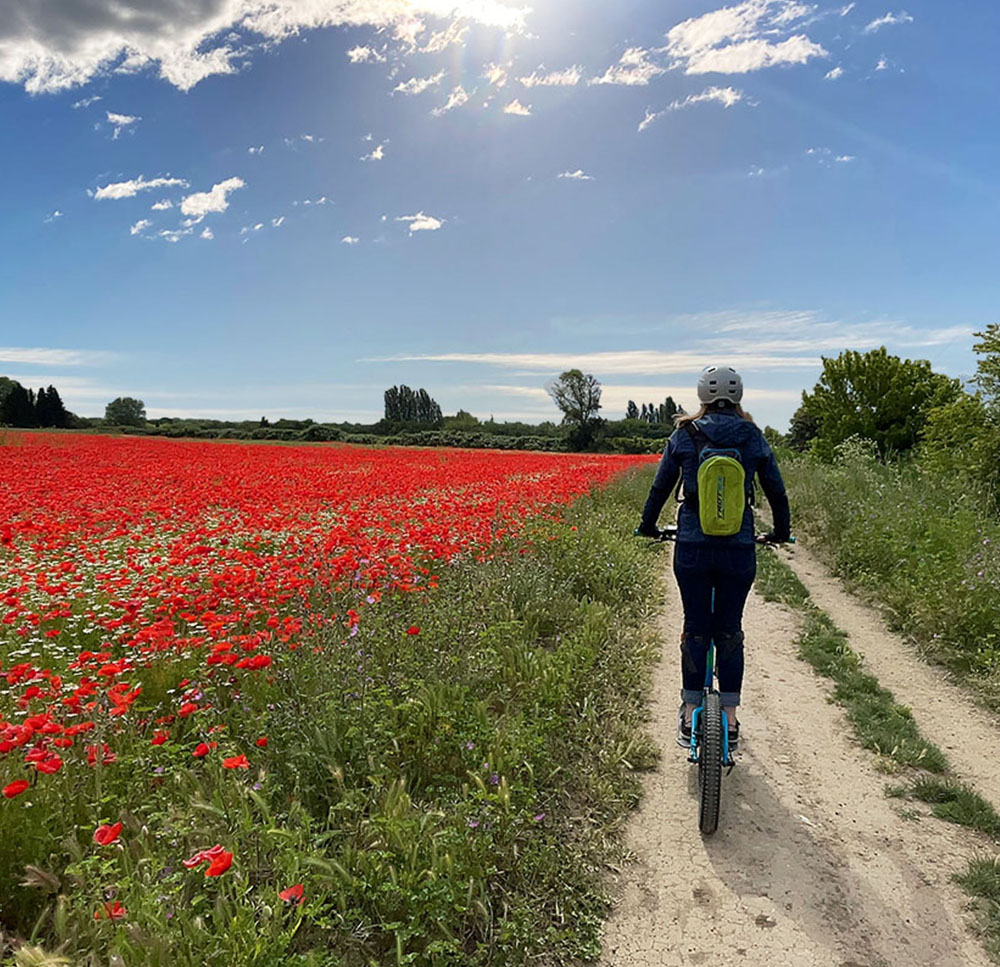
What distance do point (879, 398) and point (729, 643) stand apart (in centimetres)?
2334

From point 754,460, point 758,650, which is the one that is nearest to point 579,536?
point 758,650

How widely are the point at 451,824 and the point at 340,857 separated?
53cm

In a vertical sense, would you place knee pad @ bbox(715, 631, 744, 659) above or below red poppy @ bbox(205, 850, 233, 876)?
above

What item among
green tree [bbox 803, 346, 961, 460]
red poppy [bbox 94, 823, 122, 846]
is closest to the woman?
red poppy [bbox 94, 823, 122, 846]

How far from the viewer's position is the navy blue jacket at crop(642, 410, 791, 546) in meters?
3.61

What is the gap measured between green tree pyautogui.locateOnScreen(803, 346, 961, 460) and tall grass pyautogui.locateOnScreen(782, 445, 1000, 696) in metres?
9.97

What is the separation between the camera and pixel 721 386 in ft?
12.1

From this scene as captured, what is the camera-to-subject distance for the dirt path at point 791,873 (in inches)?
111

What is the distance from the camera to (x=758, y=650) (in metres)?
6.93

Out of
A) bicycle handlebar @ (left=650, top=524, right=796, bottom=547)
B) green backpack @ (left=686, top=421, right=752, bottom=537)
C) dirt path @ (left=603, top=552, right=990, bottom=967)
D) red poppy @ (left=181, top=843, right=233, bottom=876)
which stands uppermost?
green backpack @ (left=686, top=421, right=752, bottom=537)

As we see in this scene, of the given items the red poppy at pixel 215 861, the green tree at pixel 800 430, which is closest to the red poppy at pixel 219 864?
the red poppy at pixel 215 861

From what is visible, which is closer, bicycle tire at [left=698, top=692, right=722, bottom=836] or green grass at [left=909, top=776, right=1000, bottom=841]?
bicycle tire at [left=698, top=692, right=722, bottom=836]

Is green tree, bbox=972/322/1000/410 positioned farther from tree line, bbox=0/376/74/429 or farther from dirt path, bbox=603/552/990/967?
tree line, bbox=0/376/74/429

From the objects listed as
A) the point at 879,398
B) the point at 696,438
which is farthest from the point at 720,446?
the point at 879,398
